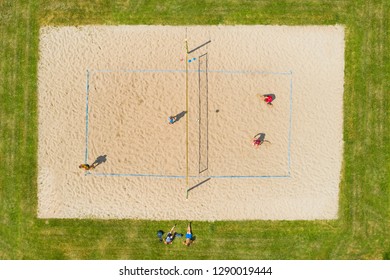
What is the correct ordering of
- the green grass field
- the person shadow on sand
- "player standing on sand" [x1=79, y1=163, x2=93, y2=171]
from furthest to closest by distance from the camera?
the person shadow on sand
the green grass field
"player standing on sand" [x1=79, y1=163, x2=93, y2=171]

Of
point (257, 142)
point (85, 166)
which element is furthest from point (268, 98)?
point (85, 166)

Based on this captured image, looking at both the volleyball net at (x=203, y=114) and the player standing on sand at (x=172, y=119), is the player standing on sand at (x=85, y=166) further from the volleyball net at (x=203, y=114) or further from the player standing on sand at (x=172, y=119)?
the volleyball net at (x=203, y=114)

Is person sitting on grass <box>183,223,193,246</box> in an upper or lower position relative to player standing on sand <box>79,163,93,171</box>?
lower

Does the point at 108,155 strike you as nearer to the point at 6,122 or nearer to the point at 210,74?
the point at 6,122

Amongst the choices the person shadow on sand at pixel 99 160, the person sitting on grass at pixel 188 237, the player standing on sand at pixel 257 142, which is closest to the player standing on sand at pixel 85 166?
the person shadow on sand at pixel 99 160

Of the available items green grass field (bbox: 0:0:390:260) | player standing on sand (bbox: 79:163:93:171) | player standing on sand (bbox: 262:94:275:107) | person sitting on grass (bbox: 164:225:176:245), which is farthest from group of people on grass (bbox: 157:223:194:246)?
player standing on sand (bbox: 262:94:275:107)

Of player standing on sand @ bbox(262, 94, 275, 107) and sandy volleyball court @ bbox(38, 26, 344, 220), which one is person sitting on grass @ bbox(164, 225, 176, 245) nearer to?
sandy volleyball court @ bbox(38, 26, 344, 220)

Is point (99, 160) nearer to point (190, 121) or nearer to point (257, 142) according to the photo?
point (190, 121)
